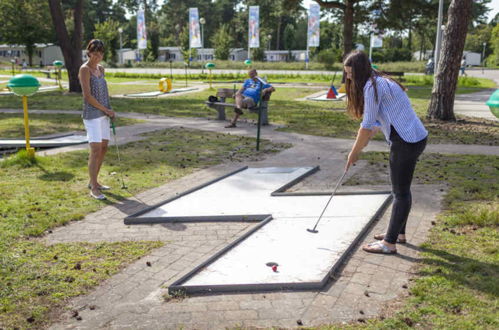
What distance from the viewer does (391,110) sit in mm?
4047

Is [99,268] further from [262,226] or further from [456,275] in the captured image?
[456,275]

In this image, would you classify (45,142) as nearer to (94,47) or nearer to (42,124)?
(42,124)

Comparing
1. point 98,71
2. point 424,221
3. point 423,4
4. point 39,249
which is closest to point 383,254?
point 424,221

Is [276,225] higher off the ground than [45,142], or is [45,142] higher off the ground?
[45,142]

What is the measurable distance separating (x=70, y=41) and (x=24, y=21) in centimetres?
4623

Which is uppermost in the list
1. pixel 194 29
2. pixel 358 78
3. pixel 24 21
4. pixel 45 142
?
pixel 24 21

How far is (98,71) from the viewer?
6277 millimetres

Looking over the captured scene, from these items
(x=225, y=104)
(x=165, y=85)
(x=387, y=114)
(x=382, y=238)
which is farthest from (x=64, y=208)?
(x=165, y=85)

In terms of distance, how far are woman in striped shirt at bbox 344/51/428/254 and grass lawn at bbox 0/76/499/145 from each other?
21.8 feet

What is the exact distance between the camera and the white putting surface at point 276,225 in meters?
3.94

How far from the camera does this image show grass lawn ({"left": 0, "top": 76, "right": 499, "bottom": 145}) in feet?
37.3

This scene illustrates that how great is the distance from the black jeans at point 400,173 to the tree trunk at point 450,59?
936 centimetres

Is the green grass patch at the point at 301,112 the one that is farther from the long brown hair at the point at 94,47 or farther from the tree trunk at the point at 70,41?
the long brown hair at the point at 94,47

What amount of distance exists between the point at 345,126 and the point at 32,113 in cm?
934
